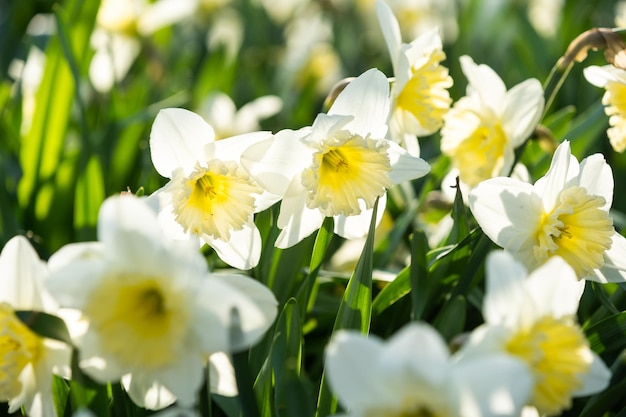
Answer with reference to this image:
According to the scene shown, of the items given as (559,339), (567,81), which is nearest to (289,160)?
(559,339)

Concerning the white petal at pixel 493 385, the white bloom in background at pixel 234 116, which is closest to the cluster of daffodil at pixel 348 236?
the white petal at pixel 493 385

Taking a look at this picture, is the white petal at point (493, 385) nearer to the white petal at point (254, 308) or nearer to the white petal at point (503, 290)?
the white petal at point (503, 290)

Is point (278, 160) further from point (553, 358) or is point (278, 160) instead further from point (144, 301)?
point (553, 358)

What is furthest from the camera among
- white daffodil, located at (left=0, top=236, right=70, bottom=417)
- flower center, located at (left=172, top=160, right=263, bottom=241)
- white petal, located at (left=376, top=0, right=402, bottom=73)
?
white petal, located at (left=376, top=0, right=402, bottom=73)

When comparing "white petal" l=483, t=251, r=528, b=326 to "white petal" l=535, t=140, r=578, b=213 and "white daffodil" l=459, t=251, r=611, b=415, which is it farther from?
"white petal" l=535, t=140, r=578, b=213

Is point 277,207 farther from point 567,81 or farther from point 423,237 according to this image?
point 567,81

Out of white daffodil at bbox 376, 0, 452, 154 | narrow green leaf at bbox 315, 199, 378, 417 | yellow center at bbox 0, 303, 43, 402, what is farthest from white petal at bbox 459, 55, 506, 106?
yellow center at bbox 0, 303, 43, 402

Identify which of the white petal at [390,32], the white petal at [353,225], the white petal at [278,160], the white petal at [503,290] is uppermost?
the white petal at [390,32]
